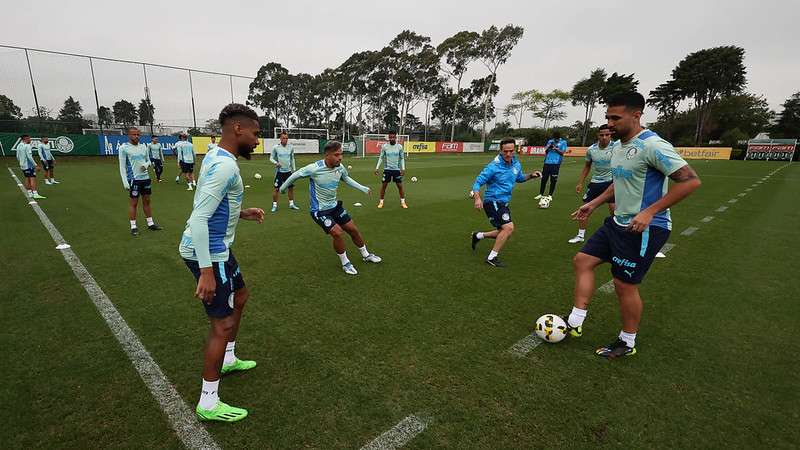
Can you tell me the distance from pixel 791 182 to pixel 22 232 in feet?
97.5

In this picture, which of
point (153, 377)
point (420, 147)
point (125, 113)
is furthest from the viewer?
point (420, 147)

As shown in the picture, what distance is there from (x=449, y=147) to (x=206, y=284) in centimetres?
→ 5168

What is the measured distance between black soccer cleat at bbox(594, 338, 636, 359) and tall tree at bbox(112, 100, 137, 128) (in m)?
41.4

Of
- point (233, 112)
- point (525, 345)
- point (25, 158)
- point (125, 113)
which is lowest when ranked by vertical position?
point (525, 345)

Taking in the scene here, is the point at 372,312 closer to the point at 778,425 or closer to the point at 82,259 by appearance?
the point at 778,425

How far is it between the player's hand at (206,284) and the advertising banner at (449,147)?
49.6 m

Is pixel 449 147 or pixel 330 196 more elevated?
pixel 449 147

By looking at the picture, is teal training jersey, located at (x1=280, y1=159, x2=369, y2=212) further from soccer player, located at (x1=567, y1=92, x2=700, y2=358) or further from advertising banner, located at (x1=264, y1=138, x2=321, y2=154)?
advertising banner, located at (x1=264, y1=138, x2=321, y2=154)

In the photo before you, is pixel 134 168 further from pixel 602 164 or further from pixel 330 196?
pixel 602 164

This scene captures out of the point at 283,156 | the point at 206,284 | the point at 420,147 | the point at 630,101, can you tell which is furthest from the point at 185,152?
the point at 420,147

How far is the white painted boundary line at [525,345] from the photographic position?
3.50 m

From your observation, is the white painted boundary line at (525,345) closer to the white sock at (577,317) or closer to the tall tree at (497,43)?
the white sock at (577,317)

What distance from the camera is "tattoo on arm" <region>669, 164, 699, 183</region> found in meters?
2.81

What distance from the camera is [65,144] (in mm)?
25812
